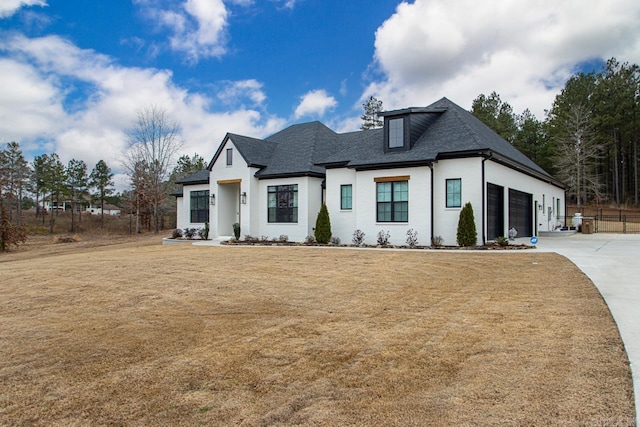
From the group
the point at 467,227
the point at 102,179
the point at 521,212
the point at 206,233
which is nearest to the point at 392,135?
the point at 467,227

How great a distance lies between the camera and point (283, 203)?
2212cm

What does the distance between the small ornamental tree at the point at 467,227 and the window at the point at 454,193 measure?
882mm

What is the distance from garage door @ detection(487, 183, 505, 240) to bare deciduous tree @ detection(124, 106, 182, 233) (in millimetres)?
31980

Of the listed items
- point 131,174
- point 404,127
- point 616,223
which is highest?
point 131,174

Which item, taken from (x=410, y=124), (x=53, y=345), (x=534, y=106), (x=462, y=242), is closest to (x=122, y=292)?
(x=53, y=345)

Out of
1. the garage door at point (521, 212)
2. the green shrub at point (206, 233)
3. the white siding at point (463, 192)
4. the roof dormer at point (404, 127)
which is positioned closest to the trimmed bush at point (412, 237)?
the white siding at point (463, 192)

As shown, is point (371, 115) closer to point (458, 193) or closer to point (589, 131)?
point (589, 131)

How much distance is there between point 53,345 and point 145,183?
129 ft

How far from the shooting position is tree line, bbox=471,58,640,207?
4153 centimetres

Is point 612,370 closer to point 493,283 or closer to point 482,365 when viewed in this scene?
point 482,365

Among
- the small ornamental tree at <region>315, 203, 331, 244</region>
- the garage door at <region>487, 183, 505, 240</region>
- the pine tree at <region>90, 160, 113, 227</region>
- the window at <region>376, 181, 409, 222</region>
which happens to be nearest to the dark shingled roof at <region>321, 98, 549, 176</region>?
the window at <region>376, 181, 409, 222</region>

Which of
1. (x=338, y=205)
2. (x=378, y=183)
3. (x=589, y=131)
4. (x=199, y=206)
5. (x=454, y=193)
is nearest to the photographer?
(x=454, y=193)

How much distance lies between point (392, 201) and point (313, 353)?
46.2 ft

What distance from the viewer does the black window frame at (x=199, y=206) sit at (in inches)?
1033
